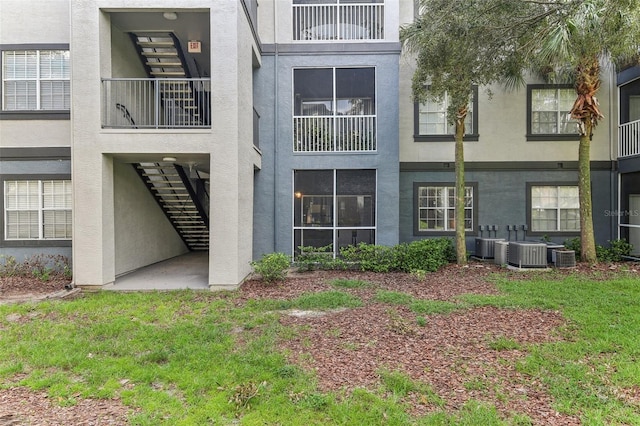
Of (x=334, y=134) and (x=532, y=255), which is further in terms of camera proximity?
(x=334, y=134)

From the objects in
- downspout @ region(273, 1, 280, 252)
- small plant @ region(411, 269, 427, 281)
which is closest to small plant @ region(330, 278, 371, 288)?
small plant @ region(411, 269, 427, 281)

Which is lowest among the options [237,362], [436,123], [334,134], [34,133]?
[237,362]

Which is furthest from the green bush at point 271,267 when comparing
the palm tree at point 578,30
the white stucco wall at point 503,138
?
the palm tree at point 578,30

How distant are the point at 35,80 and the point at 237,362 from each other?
1003 centimetres

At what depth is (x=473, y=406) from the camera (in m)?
3.23

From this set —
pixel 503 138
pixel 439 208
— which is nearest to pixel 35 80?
pixel 439 208

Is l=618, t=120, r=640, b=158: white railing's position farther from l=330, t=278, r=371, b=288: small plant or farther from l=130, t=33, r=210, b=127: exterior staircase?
l=130, t=33, r=210, b=127: exterior staircase

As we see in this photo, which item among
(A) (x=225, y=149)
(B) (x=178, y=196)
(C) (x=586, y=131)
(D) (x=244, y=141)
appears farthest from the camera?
(B) (x=178, y=196)

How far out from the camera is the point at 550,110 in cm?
1164

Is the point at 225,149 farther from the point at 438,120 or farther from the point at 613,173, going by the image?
the point at 613,173

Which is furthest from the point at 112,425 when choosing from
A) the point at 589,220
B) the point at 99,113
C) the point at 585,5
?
the point at 589,220

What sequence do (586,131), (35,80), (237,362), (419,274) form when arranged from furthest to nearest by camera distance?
(586,131) < (35,80) < (419,274) < (237,362)

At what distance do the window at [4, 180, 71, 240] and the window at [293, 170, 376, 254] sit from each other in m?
6.40

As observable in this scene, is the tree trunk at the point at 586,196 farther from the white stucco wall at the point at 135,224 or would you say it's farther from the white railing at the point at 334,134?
the white stucco wall at the point at 135,224
